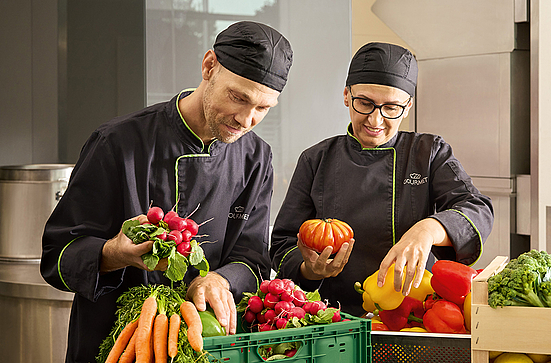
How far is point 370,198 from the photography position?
172 cm

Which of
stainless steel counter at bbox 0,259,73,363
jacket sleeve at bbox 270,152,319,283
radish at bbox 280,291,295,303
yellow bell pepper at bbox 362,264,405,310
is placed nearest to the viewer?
radish at bbox 280,291,295,303

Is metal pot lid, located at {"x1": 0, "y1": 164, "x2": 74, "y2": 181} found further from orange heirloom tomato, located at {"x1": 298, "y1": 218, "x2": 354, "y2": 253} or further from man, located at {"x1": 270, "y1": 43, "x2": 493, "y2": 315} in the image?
orange heirloom tomato, located at {"x1": 298, "y1": 218, "x2": 354, "y2": 253}

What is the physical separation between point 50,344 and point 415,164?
65.8 inches

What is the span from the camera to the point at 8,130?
115 inches

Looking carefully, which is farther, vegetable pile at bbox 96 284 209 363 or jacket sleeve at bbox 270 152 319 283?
jacket sleeve at bbox 270 152 319 283

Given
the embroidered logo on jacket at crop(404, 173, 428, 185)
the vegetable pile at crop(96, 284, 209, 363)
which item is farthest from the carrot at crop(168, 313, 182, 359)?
the embroidered logo on jacket at crop(404, 173, 428, 185)

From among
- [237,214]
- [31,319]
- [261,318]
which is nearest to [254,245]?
[237,214]

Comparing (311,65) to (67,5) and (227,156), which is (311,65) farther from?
(227,156)

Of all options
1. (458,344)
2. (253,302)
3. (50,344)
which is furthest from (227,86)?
(50,344)

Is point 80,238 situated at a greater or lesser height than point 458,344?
greater

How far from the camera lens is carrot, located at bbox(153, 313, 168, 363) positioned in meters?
1.11

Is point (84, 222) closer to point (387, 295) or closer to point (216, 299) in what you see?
point (216, 299)

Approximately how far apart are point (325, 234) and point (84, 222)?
62cm

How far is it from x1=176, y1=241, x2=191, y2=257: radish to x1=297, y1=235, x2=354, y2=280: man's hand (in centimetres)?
45
